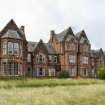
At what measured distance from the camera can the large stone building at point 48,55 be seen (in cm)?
5338

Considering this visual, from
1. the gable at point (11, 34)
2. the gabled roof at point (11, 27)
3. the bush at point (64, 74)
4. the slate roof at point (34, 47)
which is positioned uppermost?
the gabled roof at point (11, 27)

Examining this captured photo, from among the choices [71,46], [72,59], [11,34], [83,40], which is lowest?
[72,59]

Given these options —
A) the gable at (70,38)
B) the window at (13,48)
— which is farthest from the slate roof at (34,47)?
the window at (13,48)

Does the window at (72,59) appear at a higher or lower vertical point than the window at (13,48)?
lower

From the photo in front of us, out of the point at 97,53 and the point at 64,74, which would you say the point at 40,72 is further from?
the point at 97,53

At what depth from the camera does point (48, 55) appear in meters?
64.6

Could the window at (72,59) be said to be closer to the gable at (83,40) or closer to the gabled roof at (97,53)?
the gable at (83,40)

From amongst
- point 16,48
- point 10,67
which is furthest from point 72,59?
point 10,67

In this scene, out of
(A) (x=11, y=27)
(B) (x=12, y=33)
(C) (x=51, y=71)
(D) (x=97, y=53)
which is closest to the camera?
(B) (x=12, y=33)

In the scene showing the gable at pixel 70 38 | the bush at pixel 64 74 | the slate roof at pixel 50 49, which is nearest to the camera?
the bush at pixel 64 74

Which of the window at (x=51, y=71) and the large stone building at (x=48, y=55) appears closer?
the large stone building at (x=48, y=55)

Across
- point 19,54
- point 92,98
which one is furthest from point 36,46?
point 92,98

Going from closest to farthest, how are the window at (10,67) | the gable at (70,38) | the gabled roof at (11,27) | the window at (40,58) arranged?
1. the window at (10,67)
2. the gabled roof at (11,27)
3. the window at (40,58)
4. the gable at (70,38)

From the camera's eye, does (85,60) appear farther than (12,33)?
Yes
